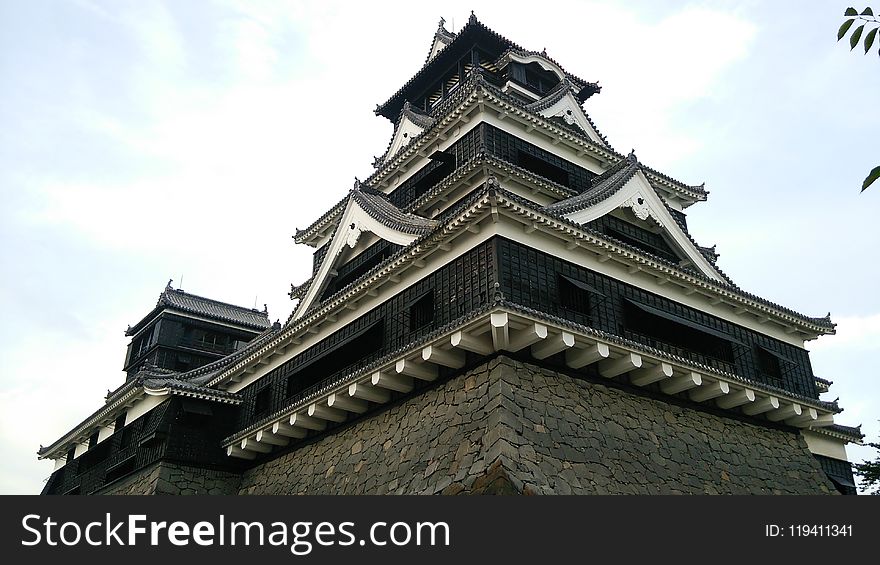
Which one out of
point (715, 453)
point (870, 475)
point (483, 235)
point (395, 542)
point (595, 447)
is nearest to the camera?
point (395, 542)

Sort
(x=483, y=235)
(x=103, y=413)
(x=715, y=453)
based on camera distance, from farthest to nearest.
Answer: (x=103, y=413), (x=715, y=453), (x=483, y=235)

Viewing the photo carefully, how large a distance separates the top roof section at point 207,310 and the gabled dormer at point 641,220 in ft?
65.9

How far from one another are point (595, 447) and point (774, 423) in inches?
250

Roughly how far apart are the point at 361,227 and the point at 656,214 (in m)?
7.58

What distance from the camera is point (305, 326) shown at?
57.0 feet

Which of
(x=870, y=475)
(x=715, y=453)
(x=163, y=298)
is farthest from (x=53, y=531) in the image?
(x=870, y=475)

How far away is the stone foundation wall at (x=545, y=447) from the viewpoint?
1149 centimetres

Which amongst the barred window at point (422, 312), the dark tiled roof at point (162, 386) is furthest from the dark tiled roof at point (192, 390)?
the barred window at point (422, 312)

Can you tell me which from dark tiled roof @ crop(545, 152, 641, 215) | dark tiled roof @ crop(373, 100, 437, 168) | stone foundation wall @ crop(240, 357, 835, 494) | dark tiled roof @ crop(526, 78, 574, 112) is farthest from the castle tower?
dark tiled roof @ crop(545, 152, 641, 215)

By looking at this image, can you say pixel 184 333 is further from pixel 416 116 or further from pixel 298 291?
pixel 416 116

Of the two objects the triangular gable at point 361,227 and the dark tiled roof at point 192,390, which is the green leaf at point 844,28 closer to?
the triangular gable at point 361,227

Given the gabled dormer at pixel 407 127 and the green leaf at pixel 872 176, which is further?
the gabled dormer at pixel 407 127

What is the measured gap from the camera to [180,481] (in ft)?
59.4

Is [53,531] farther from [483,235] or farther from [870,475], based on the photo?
[870,475]
